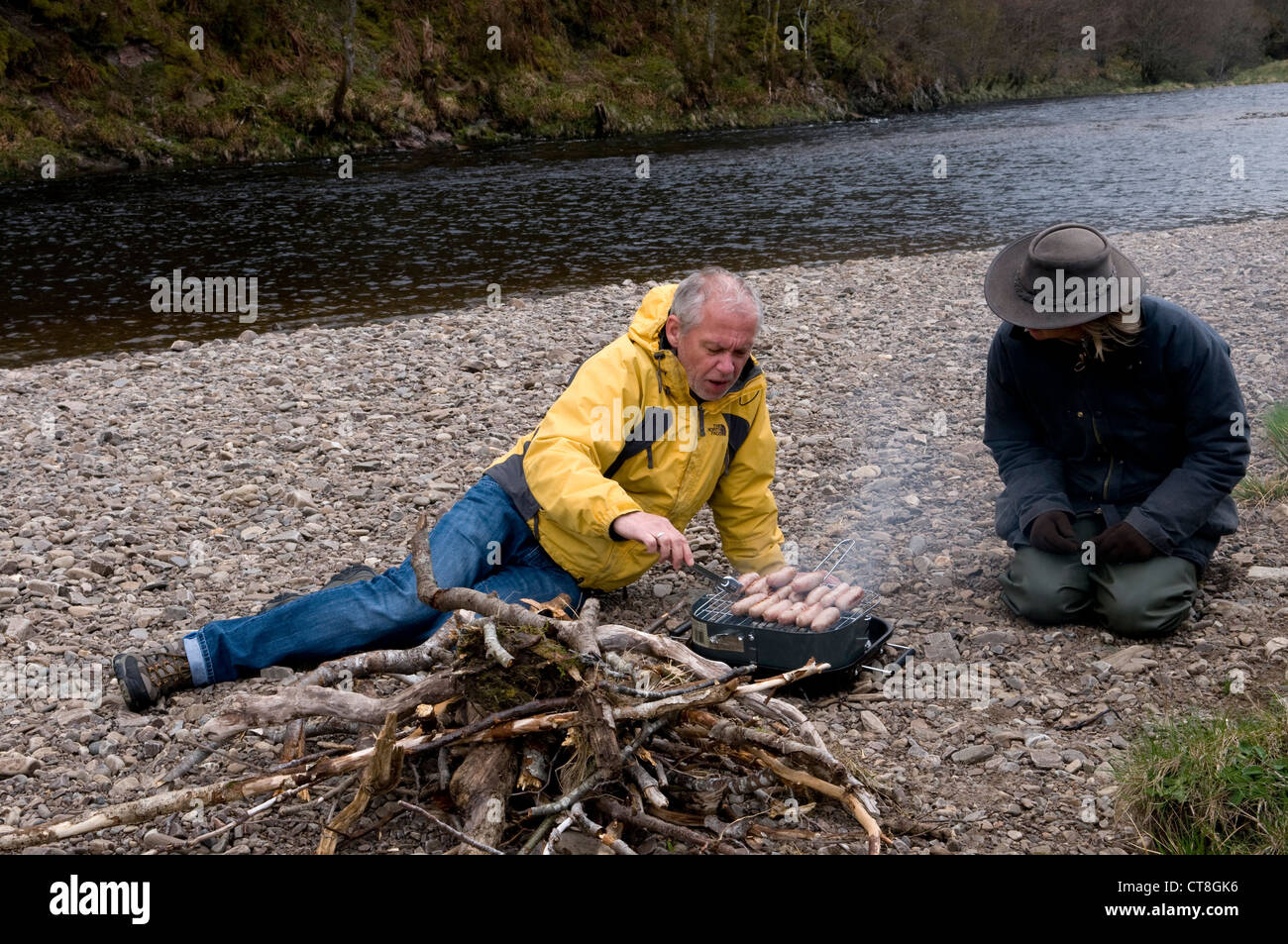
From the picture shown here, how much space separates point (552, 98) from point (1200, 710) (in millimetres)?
30421

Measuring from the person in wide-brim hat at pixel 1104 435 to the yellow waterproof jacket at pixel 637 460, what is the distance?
3.39 ft

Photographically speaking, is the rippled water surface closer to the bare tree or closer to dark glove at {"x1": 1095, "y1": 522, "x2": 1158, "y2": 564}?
the bare tree

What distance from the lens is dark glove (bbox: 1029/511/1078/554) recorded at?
4520 mm

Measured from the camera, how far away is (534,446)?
4211 millimetres

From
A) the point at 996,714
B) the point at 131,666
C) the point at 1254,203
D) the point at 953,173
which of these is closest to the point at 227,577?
the point at 131,666

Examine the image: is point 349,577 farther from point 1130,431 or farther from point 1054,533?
point 1130,431

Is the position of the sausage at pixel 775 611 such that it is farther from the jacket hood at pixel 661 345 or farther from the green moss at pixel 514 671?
the green moss at pixel 514 671

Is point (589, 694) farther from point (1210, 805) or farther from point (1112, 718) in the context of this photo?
point (1112, 718)

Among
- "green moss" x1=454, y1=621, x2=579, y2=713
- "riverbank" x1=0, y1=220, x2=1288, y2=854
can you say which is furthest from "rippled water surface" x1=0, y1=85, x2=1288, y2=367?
"green moss" x1=454, y1=621, x2=579, y2=713

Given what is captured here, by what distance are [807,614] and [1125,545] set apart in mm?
1366

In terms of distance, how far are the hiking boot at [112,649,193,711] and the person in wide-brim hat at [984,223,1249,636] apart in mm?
3334

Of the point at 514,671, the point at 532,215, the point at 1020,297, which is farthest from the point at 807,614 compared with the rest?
the point at 532,215

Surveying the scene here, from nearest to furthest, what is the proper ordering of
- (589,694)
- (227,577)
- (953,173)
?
(589,694) < (227,577) < (953,173)

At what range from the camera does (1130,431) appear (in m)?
4.50
